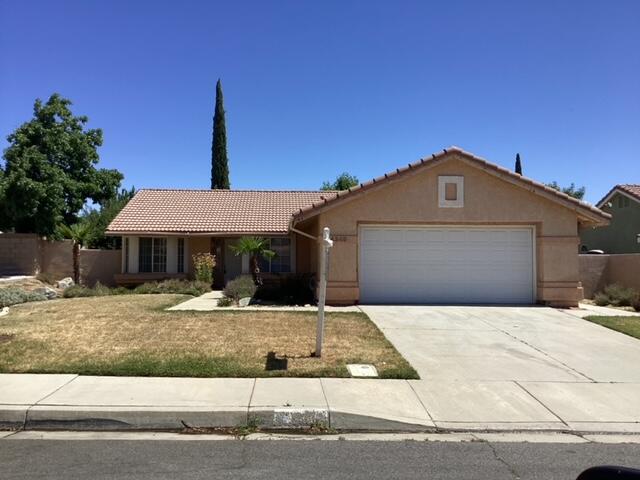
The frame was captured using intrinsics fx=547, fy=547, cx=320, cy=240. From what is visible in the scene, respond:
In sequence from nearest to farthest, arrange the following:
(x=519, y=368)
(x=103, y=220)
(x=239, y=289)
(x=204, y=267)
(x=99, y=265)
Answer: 1. (x=519, y=368)
2. (x=239, y=289)
3. (x=204, y=267)
4. (x=99, y=265)
5. (x=103, y=220)

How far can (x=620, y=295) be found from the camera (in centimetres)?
1731

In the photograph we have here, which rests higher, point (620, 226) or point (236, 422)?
point (620, 226)

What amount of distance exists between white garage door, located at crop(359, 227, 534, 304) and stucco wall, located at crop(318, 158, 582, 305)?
0.38m

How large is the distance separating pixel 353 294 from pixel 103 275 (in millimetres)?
12940

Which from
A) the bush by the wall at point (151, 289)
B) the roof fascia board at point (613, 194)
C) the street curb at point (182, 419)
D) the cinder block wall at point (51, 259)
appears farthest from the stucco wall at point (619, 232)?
the street curb at point (182, 419)

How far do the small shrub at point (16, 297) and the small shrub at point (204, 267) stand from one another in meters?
5.48

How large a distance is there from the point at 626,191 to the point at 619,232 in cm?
220

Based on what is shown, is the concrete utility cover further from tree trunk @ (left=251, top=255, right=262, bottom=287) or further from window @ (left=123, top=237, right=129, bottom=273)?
window @ (left=123, top=237, right=129, bottom=273)

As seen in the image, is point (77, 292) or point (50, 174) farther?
point (50, 174)

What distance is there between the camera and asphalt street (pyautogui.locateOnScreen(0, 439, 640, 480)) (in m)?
4.91

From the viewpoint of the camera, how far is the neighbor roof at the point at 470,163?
50.5 feet

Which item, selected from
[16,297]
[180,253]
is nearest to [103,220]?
[180,253]

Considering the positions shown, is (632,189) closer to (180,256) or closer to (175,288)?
(180,256)

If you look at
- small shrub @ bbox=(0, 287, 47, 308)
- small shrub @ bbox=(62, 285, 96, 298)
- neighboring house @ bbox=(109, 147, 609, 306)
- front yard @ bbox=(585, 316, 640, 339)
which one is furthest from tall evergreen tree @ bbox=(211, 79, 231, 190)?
front yard @ bbox=(585, 316, 640, 339)
